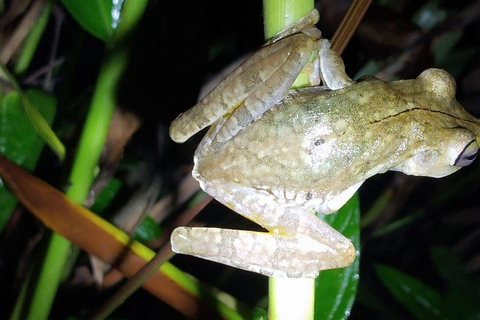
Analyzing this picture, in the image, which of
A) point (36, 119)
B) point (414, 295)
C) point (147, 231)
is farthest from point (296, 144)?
point (414, 295)

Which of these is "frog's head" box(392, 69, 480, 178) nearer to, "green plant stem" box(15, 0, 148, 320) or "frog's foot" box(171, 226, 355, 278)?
"frog's foot" box(171, 226, 355, 278)

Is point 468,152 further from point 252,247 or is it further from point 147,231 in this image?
point 147,231

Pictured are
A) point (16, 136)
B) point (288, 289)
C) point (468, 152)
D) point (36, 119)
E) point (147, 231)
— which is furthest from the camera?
point (147, 231)

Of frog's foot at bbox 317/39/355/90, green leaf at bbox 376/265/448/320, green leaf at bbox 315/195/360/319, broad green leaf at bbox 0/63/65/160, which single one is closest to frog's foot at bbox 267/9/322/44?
frog's foot at bbox 317/39/355/90

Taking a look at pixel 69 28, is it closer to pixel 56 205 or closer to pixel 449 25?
pixel 56 205

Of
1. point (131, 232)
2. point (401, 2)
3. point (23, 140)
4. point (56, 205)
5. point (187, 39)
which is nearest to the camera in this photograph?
point (56, 205)

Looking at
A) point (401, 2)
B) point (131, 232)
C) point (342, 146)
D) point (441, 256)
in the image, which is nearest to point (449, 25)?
point (401, 2)
